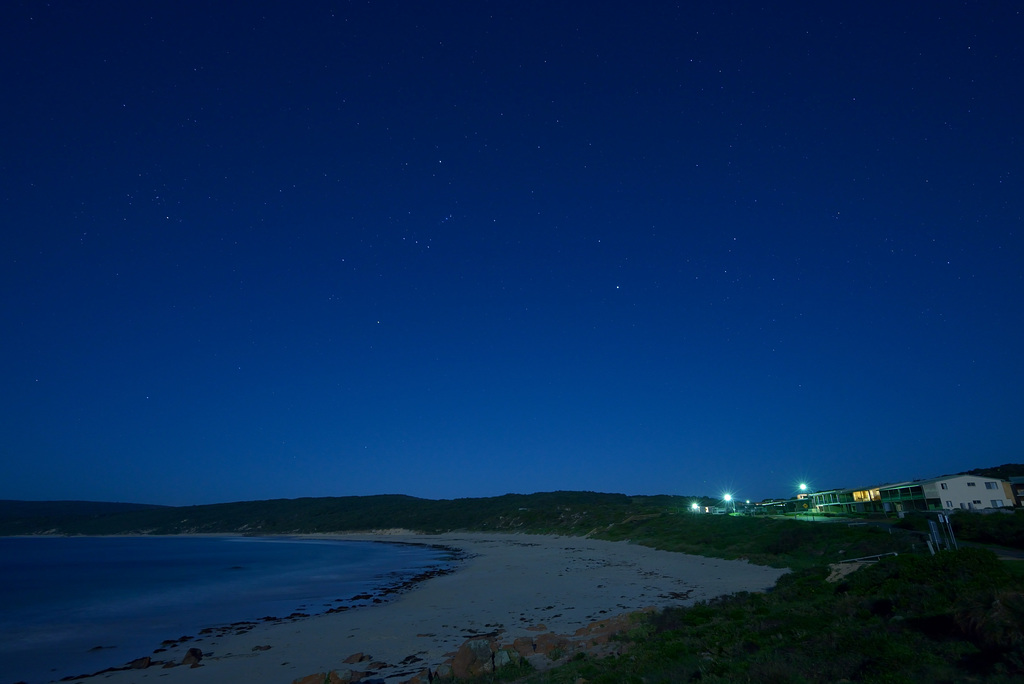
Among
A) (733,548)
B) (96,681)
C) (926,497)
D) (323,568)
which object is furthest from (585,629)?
(926,497)

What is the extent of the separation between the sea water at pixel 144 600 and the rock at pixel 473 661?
48.0 ft

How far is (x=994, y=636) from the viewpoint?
9148mm

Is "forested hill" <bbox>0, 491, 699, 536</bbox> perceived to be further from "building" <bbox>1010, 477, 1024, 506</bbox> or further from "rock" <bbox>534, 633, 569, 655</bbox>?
"rock" <bbox>534, 633, 569, 655</bbox>

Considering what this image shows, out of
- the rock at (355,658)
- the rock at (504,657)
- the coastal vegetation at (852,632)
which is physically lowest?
the rock at (355,658)

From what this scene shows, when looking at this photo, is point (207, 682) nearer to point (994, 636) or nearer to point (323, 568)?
point (994, 636)

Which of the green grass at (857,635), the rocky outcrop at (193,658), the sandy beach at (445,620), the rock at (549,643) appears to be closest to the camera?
the green grass at (857,635)

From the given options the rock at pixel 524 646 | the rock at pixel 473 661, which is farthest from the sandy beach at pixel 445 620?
the rock at pixel 473 661

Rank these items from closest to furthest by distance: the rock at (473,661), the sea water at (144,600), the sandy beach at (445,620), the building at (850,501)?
the rock at (473,661) → the sandy beach at (445,620) → the sea water at (144,600) → the building at (850,501)

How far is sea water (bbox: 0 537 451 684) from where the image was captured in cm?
2320

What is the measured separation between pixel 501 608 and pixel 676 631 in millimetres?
12441

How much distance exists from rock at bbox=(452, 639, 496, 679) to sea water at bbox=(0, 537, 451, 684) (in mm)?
14637

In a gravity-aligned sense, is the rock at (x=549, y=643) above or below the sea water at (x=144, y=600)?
above

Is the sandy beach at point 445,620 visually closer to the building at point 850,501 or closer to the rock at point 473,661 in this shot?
the rock at point 473,661

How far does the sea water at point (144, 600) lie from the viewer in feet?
76.1
